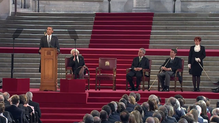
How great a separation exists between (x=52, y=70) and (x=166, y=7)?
343 inches

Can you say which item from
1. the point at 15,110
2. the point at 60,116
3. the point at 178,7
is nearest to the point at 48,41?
the point at 60,116

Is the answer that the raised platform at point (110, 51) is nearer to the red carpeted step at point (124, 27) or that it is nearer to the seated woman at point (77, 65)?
the seated woman at point (77, 65)

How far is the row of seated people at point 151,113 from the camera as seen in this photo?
723 centimetres

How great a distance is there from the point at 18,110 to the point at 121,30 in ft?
30.7

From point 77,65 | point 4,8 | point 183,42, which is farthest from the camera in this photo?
point 4,8

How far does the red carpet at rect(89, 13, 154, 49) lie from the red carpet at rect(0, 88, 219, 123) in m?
4.17

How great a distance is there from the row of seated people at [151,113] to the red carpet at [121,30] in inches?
277

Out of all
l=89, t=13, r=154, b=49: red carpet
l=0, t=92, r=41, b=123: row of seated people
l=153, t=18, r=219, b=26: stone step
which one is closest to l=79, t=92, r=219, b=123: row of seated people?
l=0, t=92, r=41, b=123: row of seated people

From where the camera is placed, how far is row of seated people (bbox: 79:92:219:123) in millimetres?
7234

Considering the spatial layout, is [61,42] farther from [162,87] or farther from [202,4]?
[202,4]

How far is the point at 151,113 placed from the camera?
28.7ft

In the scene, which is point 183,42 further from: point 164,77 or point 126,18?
point 164,77

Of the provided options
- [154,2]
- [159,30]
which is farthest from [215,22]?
[154,2]

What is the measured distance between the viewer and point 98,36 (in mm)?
17578
